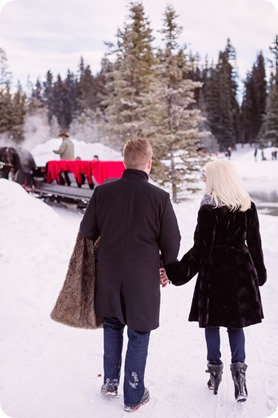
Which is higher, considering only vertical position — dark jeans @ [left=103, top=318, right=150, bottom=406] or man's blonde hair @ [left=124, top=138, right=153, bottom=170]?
man's blonde hair @ [left=124, top=138, right=153, bottom=170]

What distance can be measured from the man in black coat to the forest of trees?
2.15m

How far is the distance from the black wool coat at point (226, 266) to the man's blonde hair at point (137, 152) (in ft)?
1.60

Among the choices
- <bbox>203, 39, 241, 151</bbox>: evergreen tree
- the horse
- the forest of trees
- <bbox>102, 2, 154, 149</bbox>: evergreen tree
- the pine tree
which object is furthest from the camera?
the horse

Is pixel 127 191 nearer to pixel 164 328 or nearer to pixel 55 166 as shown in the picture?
pixel 164 328

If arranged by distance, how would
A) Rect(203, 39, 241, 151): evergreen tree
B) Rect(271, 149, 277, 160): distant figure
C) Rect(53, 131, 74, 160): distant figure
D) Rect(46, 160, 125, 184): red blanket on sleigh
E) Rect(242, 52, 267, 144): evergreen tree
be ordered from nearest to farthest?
Rect(242, 52, 267, 144): evergreen tree
Rect(203, 39, 241, 151): evergreen tree
Rect(271, 149, 277, 160): distant figure
Rect(46, 160, 125, 184): red blanket on sleigh
Rect(53, 131, 74, 160): distant figure

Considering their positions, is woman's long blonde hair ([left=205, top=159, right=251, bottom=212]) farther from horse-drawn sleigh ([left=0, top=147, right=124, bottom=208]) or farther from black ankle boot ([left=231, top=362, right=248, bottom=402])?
horse-drawn sleigh ([left=0, top=147, right=124, bottom=208])

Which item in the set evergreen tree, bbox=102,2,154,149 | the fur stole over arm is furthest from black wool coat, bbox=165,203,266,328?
evergreen tree, bbox=102,2,154,149

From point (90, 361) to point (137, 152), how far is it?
1719 millimetres

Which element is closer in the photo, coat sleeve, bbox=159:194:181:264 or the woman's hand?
coat sleeve, bbox=159:194:181:264

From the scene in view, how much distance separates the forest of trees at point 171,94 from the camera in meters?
4.83

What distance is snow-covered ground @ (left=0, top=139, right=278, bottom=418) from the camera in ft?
9.57

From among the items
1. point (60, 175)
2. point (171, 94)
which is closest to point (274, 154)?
point (60, 175)

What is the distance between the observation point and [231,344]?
3059 millimetres

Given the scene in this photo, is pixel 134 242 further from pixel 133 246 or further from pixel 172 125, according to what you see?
pixel 172 125
